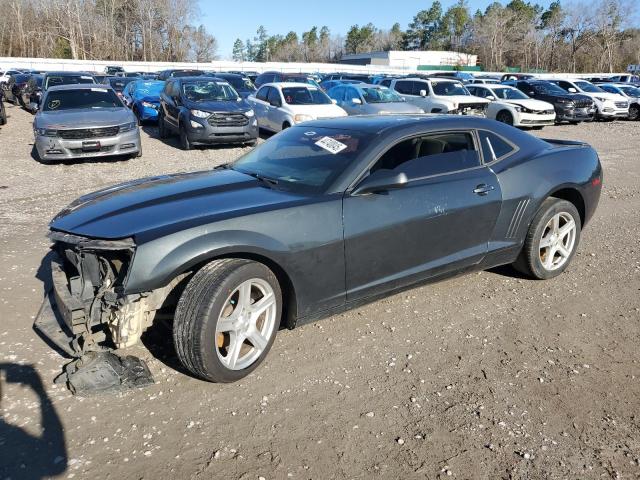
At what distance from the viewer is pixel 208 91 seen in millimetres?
13086

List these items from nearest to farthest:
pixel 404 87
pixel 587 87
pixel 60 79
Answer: pixel 60 79, pixel 404 87, pixel 587 87

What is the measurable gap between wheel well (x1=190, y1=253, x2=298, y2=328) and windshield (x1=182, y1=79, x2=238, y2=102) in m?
10.2

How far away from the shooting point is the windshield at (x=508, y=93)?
1942 cm

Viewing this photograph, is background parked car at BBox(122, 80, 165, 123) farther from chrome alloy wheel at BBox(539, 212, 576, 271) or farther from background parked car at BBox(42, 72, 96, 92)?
chrome alloy wheel at BBox(539, 212, 576, 271)

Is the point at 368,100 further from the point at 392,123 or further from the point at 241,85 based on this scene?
the point at 392,123

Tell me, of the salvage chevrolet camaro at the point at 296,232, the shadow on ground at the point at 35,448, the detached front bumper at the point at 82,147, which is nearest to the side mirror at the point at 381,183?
the salvage chevrolet camaro at the point at 296,232

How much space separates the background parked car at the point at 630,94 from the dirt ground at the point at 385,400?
2282cm

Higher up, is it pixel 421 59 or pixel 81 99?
pixel 421 59

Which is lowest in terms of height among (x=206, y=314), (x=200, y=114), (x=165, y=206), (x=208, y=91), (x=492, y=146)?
(x=206, y=314)

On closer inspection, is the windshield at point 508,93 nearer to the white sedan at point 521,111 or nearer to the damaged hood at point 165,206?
the white sedan at point 521,111

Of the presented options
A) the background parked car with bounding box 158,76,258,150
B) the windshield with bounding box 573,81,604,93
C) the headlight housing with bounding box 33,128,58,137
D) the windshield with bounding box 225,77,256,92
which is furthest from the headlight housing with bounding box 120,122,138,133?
the windshield with bounding box 573,81,604,93

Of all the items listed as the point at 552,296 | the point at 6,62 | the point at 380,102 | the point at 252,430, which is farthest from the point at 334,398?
the point at 6,62

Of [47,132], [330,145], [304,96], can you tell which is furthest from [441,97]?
[330,145]

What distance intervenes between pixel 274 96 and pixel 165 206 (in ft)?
39.4
